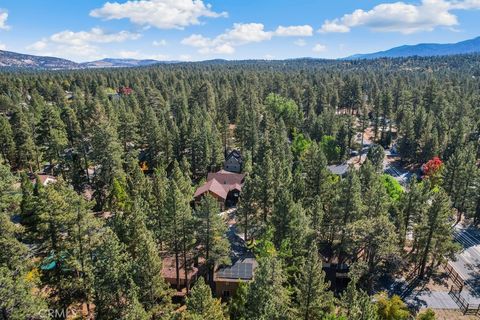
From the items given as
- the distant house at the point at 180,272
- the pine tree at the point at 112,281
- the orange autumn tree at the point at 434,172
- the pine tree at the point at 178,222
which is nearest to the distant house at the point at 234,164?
the distant house at the point at 180,272

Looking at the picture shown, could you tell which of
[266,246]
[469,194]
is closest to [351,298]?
[266,246]

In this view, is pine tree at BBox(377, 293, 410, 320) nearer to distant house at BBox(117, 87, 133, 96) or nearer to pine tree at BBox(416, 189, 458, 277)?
pine tree at BBox(416, 189, 458, 277)

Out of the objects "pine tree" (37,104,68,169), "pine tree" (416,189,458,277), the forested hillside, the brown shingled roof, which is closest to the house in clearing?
the forested hillside

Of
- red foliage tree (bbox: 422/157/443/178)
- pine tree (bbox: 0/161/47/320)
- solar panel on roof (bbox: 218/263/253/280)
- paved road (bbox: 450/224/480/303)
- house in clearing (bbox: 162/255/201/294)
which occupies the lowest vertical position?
paved road (bbox: 450/224/480/303)

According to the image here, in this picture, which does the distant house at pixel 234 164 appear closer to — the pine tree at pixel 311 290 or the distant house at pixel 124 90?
the pine tree at pixel 311 290

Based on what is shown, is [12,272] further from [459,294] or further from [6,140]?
[6,140]

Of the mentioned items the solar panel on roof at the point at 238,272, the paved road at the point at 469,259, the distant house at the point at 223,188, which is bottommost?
the paved road at the point at 469,259

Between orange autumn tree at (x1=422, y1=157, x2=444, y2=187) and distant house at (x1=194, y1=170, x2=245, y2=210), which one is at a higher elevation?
orange autumn tree at (x1=422, y1=157, x2=444, y2=187)

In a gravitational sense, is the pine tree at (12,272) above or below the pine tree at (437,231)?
above

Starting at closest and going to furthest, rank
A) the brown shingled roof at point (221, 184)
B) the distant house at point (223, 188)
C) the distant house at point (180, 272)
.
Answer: the distant house at point (180, 272) < the distant house at point (223, 188) < the brown shingled roof at point (221, 184)
